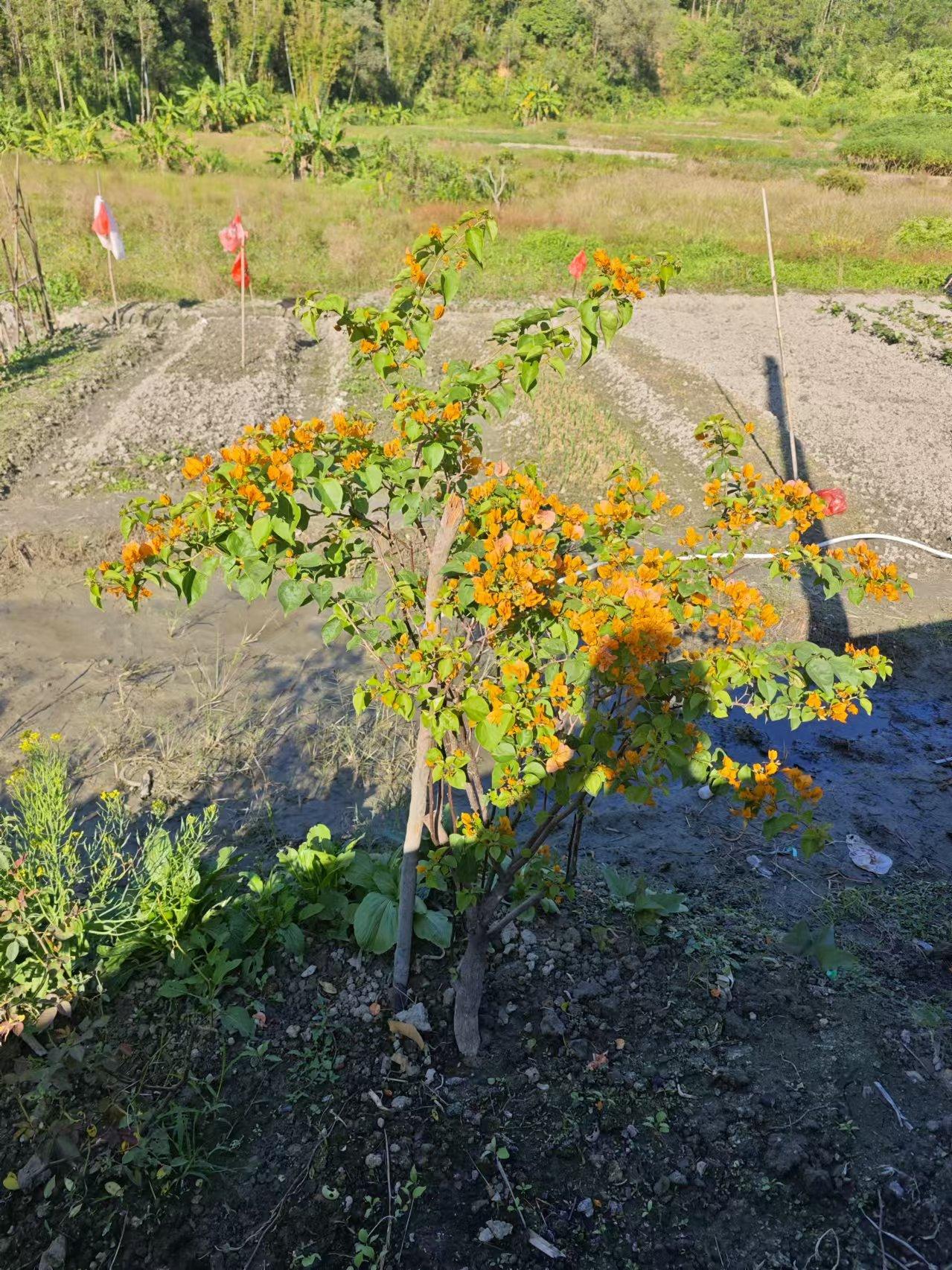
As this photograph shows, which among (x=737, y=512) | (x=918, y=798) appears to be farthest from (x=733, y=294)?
(x=737, y=512)

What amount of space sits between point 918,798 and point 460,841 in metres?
2.83

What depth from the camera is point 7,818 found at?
2.89 meters

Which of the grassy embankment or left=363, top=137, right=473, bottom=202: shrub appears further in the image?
left=363, top=137, right=473, bottom=202: shrub

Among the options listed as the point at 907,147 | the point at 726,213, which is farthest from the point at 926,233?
the point at 907,147

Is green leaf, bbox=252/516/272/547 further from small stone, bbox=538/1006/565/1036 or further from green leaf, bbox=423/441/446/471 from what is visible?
small stone, bbox=538/1006/565/1036

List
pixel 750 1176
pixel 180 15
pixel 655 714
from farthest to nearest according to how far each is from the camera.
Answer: pixel 180 15 → pixel 750 1176 → pixel 655 714

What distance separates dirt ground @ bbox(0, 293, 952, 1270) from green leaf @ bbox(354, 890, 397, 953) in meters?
0.09

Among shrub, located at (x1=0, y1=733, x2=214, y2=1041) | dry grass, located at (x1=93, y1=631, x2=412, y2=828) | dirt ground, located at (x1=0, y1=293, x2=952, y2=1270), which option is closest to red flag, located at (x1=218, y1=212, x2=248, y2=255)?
dirt ground, located at (x1=0, y1=293, x2=952, y2=1270)

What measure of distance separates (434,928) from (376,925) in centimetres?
19

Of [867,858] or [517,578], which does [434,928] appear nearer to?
[517,578]

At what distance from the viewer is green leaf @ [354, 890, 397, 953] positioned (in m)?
2.66

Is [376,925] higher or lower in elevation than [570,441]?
higher

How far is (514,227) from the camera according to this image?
15242mm

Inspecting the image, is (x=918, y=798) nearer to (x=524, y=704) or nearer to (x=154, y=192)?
(x=524, y=704)
